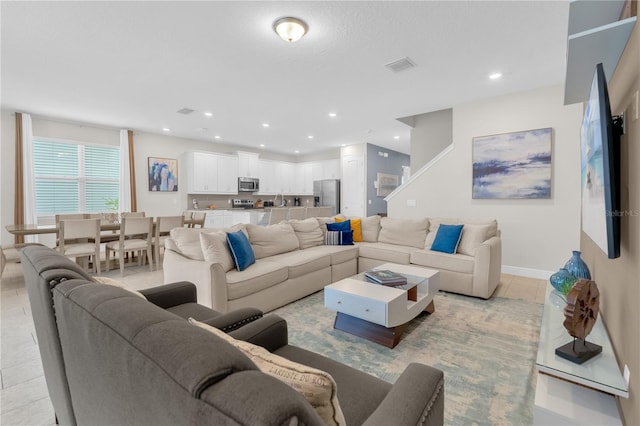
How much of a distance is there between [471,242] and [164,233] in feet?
16.4

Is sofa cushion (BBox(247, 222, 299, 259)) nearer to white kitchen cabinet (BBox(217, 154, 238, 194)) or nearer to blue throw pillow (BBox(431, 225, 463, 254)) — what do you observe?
blue throw pillow (BBox(431, 225, 463, 254))

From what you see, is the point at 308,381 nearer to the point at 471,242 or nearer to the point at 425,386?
the point at 425,386

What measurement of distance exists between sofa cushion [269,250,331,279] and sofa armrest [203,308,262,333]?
157 cm

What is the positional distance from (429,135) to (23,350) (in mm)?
6213

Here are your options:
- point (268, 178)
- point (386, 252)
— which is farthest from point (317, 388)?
point (268, 178)

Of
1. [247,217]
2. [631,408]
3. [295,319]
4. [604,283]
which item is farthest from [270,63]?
[247,217]

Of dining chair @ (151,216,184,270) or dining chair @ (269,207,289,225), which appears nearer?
dining chair @ (151,216,184,270)

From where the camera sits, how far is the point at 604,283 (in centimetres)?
184

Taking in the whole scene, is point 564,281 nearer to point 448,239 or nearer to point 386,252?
point 448,239

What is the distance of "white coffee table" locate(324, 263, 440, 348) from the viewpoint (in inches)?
85.9

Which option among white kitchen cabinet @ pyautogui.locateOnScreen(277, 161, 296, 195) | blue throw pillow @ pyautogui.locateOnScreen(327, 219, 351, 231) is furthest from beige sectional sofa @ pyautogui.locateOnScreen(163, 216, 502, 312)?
white kitchen cabinet @ pyautogui.locateOnScreen(277, 161, 296, 195)

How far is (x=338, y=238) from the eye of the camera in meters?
4.25

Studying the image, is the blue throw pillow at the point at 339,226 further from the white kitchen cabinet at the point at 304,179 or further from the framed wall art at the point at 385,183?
the white kitchen cabinet at the point at 304,179

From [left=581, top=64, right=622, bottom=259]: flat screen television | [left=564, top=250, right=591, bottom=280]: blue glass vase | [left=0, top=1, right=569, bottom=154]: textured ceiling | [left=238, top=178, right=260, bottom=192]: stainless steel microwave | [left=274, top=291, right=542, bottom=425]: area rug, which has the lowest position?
[left=274, top=291, right=542, bottom=425]: area rug
